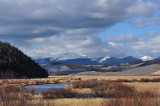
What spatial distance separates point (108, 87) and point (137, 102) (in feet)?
94.8

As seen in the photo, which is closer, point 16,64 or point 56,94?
point 56,94

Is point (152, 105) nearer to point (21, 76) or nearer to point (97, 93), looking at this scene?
point (97, 93)

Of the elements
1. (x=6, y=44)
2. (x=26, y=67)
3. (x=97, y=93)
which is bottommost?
(x=97, y=93)

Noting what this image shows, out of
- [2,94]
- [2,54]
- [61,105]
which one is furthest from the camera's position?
[2,54]

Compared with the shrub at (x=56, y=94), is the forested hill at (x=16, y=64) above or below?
above

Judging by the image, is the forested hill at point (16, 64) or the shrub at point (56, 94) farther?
the forested hill at point (16, 64)

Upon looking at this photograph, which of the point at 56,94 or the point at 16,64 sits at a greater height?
the point at 16,64

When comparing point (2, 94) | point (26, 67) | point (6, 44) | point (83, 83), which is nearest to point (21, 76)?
point (26, 67)

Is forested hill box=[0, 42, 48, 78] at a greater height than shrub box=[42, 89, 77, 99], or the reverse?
forested hill box=[0, 42, 48, 78]

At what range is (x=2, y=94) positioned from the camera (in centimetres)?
1543

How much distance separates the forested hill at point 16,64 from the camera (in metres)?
117

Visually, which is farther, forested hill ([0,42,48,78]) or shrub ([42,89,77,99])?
forested hill ([0,42,48,78])

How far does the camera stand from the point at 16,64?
124 m

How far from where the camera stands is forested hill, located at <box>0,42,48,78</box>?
385 ft
